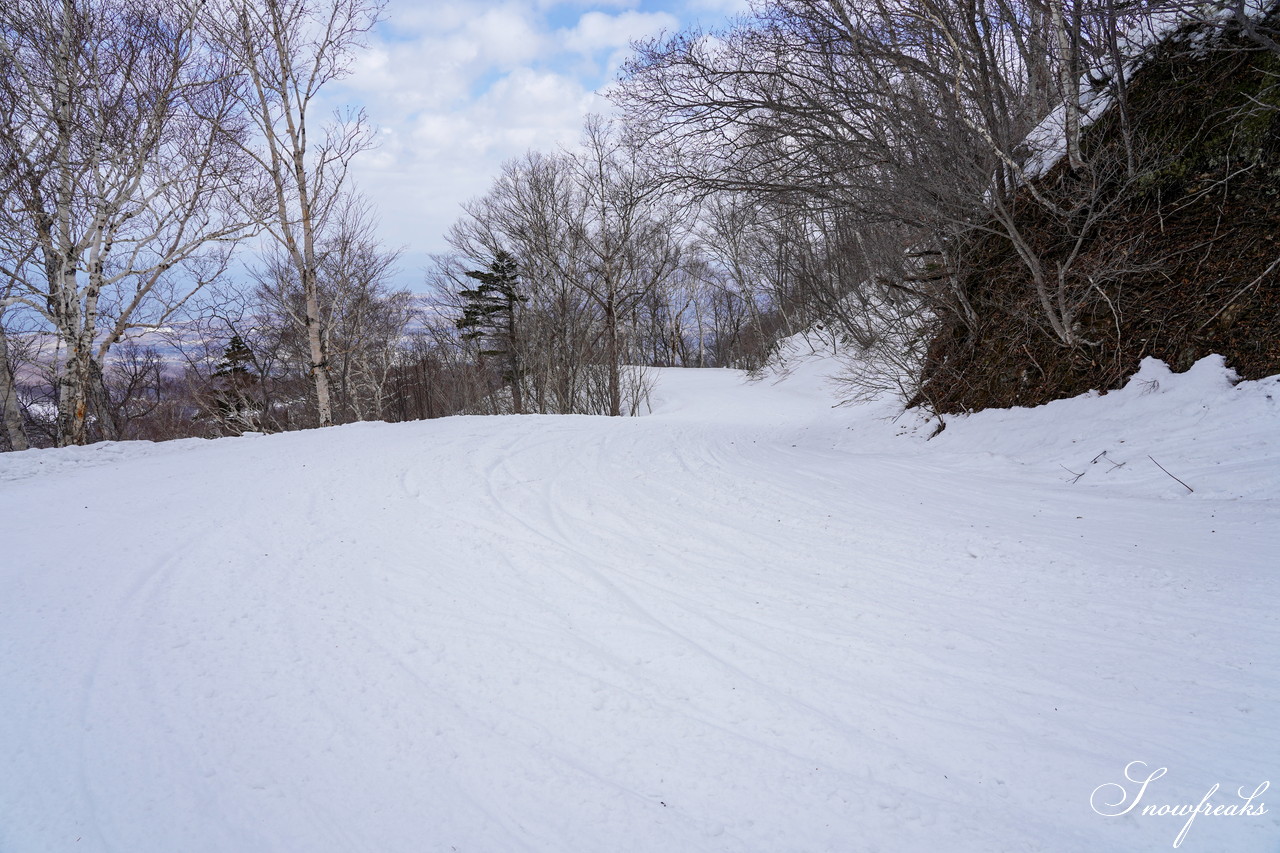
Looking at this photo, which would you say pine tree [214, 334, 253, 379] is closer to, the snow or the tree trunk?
the tree trunk

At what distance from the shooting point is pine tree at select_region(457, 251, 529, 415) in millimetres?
23750

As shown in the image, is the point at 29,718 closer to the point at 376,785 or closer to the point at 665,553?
the point at 376,785

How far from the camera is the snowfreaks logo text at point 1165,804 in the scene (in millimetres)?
1738

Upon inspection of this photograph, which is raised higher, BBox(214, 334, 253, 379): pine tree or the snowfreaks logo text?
BBox(214, 334, 253, 379): pine tree

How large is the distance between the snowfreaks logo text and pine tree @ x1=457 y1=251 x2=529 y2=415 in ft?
75.5

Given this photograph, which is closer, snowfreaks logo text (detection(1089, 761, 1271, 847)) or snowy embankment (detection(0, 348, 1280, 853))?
snowfreaks logo text (detection(1089, 761, 1271, 847))

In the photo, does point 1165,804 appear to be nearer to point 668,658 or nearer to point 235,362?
point 668,658

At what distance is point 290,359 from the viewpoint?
2362 centimetres

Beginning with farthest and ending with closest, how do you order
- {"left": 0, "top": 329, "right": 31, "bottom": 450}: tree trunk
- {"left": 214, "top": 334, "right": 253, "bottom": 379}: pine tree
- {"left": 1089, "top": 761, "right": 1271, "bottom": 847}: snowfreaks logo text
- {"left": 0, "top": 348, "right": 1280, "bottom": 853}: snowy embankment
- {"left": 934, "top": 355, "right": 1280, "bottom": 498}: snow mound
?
{"left": 214, "top": 334, "right": 253, "bottom": 379}: pine tree
{"left": 0, "top": 329, "right": 31, "bottom": 450}: tree trunk
{"left": 934, "top": 355, "right": 1280, "bottom": 498}: snow mound
{"left": 0, "top": 348, "right": 1280, "bottom": 853}: snowy embankment
{"left": 1089, "top": 761, "right": 1271, "bottom": 847}: snowfreaks logo text

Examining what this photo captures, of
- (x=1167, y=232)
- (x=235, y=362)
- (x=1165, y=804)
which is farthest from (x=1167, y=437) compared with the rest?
(x=235, y=362)

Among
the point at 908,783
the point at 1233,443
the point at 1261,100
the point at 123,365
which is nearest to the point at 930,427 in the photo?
the point at 1233,443

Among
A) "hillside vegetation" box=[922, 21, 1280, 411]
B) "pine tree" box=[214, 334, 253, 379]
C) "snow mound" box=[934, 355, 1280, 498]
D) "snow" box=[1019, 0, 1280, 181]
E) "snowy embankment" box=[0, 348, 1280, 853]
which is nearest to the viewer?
"snowy embankment" box=[0, 348, 1280, 853]

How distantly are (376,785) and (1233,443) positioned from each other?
613 cm

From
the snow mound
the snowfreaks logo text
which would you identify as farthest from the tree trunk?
the snow mound
